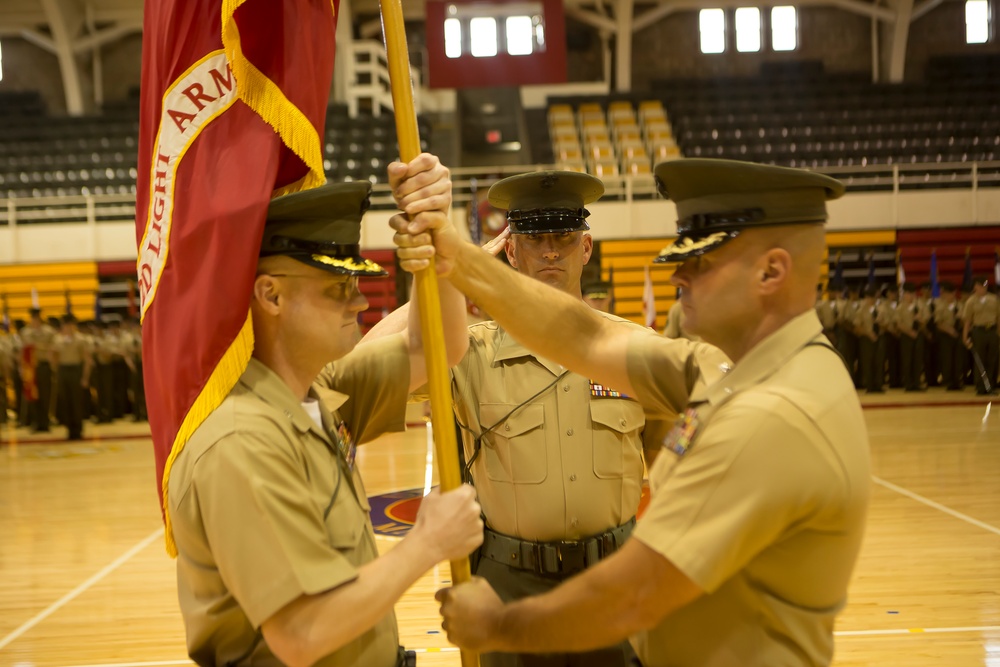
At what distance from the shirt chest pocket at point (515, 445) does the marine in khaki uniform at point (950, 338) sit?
41.1ft

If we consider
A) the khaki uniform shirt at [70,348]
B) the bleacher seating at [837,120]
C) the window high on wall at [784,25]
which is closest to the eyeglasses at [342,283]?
the khaki uniform shirt at [70,348]

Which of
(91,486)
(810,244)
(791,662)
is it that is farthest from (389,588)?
(91,486)

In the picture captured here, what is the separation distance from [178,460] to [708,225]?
3.61 ft

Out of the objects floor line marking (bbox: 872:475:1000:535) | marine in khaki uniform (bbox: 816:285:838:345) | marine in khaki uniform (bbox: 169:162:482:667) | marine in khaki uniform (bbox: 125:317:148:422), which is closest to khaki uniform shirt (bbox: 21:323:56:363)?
marine in khaki uniform (bbox: 125:317:148:422)

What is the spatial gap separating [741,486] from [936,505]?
5792mm

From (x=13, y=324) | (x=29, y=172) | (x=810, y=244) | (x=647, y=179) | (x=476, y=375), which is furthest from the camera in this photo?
(x=29, y=172)

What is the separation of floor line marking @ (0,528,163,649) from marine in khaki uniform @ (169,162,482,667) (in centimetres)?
333

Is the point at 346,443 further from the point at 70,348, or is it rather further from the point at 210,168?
the point at 70,348

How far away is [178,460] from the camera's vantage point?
1792 mm

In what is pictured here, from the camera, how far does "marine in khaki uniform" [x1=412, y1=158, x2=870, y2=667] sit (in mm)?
1534

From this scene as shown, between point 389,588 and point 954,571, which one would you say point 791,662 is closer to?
point 389,588

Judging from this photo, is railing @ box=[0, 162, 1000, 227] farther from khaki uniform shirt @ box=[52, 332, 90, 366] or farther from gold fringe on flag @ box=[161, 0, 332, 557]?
gold fringe on flag @ box=[161, 0, 332, 557]

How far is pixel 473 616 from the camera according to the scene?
1.78 metres

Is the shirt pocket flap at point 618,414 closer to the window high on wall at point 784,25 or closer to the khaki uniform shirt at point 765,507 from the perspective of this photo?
the khaki uniform shirt at point 765,507
